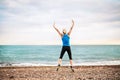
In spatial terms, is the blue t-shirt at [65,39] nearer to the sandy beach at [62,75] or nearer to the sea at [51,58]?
the sandy beach at [62,75]

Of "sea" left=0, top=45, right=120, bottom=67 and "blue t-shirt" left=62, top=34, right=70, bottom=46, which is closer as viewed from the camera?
"blue t-shirt" left=62, top=34, right=70, bottom=46

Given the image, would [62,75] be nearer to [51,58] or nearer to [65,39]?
[65,39]

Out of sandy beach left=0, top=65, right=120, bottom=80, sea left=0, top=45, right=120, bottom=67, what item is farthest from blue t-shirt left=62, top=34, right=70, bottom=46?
sea left=0, top=45, right=120, bottom=67

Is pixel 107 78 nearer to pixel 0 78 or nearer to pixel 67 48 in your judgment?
pixel 67 48

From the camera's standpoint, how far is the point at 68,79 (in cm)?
1027

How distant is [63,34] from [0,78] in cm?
389

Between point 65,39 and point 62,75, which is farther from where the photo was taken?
point 65,39

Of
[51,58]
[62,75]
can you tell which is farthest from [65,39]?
[51,58]

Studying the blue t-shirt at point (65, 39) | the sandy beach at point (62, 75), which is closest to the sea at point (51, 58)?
the sandy beach at point (62, 75)

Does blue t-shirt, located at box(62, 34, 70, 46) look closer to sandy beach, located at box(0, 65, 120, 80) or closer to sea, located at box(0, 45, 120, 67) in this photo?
sandy beach, located at box(0, 65, 120, 80)

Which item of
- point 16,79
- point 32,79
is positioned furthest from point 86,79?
point 16,79

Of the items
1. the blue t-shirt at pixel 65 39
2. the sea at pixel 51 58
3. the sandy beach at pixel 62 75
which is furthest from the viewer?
the sea at pixel 51 58

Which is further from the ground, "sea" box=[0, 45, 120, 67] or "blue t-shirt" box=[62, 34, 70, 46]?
"blue t-shirt" box=[62, 34, 70, 46]

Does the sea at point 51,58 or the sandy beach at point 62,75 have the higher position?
the sandy beach at point 62,75
